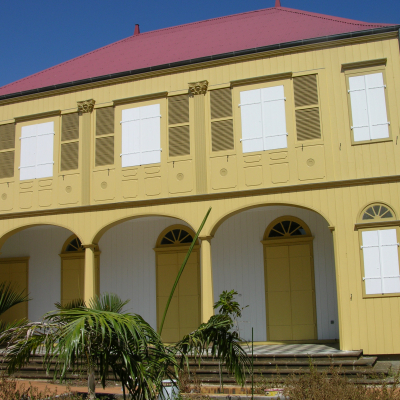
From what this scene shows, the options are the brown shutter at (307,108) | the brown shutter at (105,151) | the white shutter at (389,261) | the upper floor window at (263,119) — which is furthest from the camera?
the brown shutter at (105,151)

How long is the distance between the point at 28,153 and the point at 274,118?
21.4ft

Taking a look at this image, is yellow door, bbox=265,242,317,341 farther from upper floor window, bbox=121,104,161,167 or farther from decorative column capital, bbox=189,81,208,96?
decorative column capital, bbox=189,81,208,96

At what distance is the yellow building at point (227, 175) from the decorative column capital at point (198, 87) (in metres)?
0.02

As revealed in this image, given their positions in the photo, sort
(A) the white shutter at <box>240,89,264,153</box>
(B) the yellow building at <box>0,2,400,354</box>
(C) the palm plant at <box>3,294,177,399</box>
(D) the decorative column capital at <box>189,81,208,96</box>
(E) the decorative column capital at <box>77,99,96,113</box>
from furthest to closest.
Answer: (E) the decorative column capital at <box>77,99,96,113</box>
(D) the decorative column capital at <box>189,81,208,96</box>
(A) the white shutter at <box>240,89,264,153</box>
(B) the yellow building at <box>0,2,400,354</box>
(C) the palm plant at <box>3,294,177,399</box>

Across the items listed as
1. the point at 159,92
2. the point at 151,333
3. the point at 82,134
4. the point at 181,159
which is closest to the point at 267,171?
the point at 181,159

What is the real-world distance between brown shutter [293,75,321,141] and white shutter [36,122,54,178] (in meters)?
6.35

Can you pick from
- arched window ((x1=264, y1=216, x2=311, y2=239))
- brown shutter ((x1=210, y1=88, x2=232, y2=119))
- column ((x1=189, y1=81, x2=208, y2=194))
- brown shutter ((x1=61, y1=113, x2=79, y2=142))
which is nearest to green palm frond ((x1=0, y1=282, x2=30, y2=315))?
brown shutter ((x1=61, y1=113, x2=79, y2=142))

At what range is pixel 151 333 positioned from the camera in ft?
19.8

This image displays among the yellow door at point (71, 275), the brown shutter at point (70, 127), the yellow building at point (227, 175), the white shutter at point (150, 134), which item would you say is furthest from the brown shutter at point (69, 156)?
the yellow door at point (71, 275)

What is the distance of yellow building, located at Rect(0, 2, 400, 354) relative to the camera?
36.0ft

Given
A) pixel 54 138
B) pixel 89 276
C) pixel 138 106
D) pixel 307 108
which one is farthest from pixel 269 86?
pixel 89 276

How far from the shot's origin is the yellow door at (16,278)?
15.5 metres

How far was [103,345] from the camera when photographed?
5488 millimetres

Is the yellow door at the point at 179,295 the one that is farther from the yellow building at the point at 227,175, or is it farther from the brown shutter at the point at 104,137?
the brown shutter at the point at 104,137
